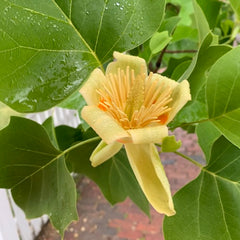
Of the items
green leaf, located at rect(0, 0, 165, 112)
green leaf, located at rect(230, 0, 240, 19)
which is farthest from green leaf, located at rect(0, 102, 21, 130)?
green leaf, located at rect(230, 0, 240, 19)

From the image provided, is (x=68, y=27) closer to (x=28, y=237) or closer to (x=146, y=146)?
(x=146, y=146)

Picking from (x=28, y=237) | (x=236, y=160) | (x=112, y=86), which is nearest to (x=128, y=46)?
(x=112, y=86)

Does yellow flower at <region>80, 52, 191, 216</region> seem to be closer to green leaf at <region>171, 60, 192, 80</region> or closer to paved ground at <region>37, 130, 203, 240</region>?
green leaf at <region>171, 60, 192, 80</region>

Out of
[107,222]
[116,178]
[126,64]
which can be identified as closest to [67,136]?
[116,178]

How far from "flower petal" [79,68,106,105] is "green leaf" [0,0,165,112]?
2 centimetres

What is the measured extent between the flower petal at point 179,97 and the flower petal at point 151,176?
31 mm

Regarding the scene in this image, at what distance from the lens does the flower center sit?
0.27 metres

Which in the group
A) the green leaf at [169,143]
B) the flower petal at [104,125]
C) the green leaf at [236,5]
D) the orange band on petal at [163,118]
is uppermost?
the green leaf at [236,5]

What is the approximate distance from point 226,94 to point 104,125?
0.42 ft

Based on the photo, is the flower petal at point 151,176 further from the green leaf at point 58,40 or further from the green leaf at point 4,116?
the green leaf at point 4,116

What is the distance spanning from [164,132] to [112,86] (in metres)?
0.07

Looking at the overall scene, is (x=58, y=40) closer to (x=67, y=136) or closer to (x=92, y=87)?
(x=92, y=87)

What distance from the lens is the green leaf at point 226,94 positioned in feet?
0.93

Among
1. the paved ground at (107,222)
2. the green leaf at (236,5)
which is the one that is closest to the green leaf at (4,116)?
the green leaf at (236,5)
